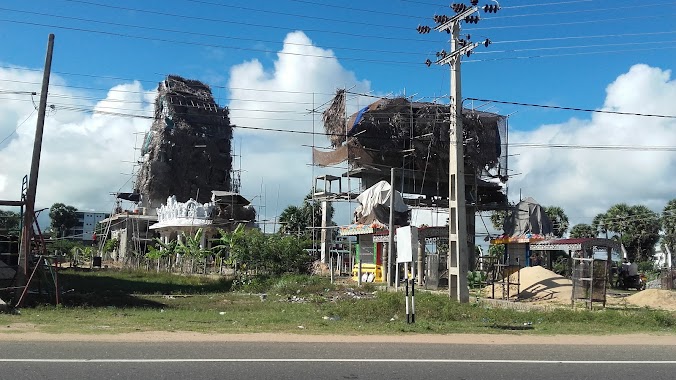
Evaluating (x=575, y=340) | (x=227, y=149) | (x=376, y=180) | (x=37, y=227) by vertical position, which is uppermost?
(x=227, y=149)

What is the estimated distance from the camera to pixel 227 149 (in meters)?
96.3

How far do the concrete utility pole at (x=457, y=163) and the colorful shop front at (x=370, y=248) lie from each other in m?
15.7

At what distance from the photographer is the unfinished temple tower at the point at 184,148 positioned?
85.1 m

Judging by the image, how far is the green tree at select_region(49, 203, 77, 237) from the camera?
119750mm

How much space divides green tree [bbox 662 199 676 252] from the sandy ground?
44.0 m

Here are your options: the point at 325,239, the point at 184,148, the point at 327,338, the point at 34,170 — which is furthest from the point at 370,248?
the point at 184,148

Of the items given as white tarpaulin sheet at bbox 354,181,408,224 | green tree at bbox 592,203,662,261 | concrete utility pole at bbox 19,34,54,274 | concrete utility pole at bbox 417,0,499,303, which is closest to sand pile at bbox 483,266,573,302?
concrete utility pole at bbox 417,0,499,303

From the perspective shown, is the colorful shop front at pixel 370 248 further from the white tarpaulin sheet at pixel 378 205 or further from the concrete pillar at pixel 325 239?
the concrete pillar at pixel 325 239

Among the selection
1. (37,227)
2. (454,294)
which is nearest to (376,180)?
(454,294)

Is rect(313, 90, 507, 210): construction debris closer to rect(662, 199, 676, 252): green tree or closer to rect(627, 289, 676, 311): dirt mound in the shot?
rect(662, 199, 676, 252): green tree

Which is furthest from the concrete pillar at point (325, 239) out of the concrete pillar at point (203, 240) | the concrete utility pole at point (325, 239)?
the concrete pillar at point (203, 240)

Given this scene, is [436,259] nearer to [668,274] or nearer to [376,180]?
[668,274]

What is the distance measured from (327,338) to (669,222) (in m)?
50.6

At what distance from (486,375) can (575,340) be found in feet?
19.8
